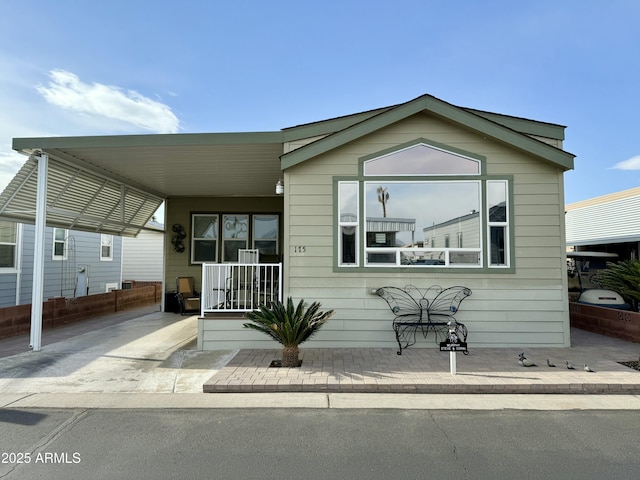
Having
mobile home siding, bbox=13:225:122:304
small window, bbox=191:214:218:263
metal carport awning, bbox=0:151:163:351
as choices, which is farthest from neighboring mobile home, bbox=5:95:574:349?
mobile home siding, bbox=13:225:122:304

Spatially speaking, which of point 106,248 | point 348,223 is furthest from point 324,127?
point 106,248

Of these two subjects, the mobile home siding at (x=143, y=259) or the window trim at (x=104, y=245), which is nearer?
the window trim at (x=104, y=245)

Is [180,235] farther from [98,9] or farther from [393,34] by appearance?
[393,34]

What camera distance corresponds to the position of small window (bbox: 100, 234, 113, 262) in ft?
48.7

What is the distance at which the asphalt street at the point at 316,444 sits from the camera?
9.02 ft

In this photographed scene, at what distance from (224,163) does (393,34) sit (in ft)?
16.5

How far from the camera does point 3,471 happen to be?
2.76 m

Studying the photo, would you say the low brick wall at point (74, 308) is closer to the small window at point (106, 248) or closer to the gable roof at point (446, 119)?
the small window at point (106, 248)

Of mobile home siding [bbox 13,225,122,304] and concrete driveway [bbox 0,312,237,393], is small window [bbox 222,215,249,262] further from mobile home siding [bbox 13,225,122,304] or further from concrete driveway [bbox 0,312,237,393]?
mobile home siding [bbox 13,225,122,304]

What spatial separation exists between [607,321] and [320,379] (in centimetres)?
620

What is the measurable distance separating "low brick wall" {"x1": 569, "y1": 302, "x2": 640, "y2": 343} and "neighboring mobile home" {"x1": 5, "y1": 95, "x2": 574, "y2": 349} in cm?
156

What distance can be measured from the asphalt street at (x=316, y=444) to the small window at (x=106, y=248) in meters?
12.3

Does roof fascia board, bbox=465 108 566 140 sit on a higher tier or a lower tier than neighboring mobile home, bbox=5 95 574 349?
higher

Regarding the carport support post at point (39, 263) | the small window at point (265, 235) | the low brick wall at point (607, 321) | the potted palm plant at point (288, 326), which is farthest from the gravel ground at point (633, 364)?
the carport support post at point (39, 263)
